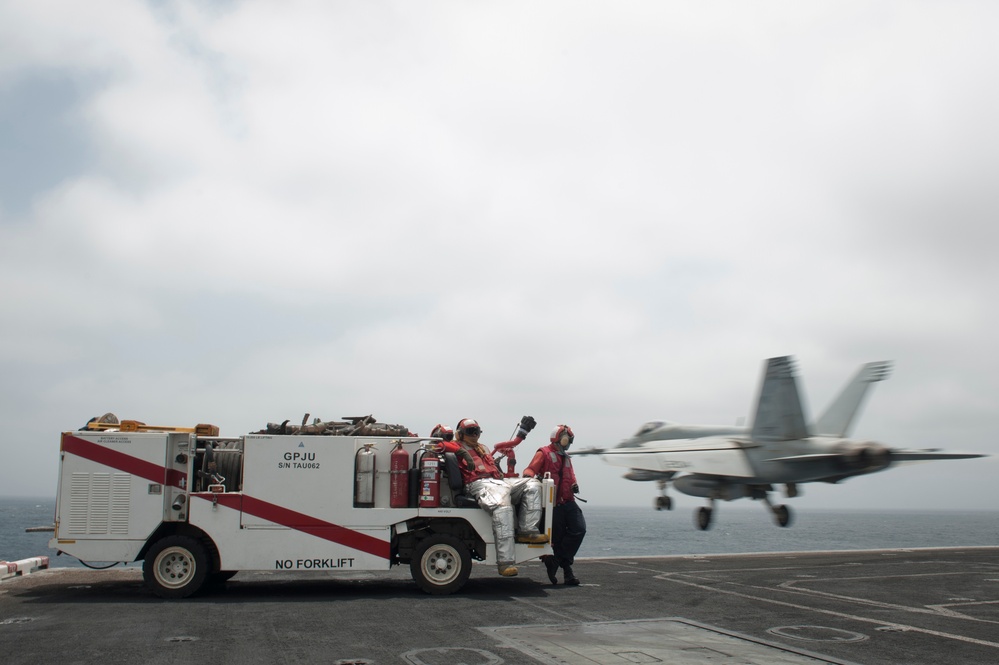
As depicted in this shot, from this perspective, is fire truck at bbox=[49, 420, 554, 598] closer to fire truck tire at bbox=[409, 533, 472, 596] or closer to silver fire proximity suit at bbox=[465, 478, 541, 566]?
fire truck tire at bbox=[409, 533, 472, 596]

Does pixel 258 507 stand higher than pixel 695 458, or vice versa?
pixel 695 458

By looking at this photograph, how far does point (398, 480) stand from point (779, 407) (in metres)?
7.31

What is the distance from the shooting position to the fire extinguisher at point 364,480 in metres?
12.6

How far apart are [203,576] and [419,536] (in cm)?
339

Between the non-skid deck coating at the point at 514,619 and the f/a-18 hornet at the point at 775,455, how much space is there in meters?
1.77

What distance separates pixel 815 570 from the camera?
57.2 ft

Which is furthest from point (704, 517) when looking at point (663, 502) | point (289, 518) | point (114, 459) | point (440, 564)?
point (114, 459)

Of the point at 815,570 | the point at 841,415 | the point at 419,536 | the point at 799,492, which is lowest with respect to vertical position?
the point at 815,570

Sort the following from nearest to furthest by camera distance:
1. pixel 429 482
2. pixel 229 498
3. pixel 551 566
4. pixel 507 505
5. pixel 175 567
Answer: pixel 175 567, pixel 229 498, pixel 507 505, pixel 429 482, pixel 551 566

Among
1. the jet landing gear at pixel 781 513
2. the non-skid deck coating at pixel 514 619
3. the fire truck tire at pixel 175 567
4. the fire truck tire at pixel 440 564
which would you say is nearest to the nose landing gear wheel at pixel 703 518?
the jet landing gear at pixel 781 513

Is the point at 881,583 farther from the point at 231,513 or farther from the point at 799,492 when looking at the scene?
the point at 231,513

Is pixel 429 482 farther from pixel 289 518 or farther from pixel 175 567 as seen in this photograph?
pixel 175 567

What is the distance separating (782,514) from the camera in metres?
7.62

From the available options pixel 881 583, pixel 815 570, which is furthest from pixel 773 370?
pixel 815 570
